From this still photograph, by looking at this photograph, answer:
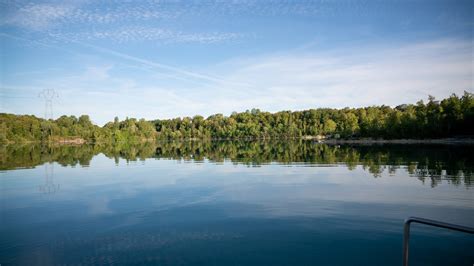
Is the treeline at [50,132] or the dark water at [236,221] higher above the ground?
the treeline at [50,132]

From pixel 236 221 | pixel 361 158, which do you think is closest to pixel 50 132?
pixel 361 158

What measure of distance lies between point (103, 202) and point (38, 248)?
7682mm

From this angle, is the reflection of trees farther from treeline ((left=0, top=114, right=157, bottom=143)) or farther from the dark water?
treeline ((left=0, top=114, right=157, bottom=143))

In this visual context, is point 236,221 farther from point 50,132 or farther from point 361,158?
point 50,132

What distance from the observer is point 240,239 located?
40.3ft

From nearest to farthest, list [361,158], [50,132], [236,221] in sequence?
[236,221] < [361,158] < [50,132]

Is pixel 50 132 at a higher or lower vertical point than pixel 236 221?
higher

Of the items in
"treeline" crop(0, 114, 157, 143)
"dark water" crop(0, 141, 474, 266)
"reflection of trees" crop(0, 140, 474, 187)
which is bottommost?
"dark water" crop(0, 141, 474, 266)

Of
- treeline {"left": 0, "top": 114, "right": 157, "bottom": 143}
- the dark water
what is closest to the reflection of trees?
the dark water

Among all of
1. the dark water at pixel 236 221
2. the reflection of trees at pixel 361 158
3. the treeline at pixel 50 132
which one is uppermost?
the treeline at pixel 50 132

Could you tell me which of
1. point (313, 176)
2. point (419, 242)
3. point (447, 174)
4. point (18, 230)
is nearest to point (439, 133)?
point (447, 174)

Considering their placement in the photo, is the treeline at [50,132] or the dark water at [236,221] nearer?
the dark water at [236,221]

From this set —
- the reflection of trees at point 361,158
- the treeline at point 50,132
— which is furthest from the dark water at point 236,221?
the treeline at point 50,132

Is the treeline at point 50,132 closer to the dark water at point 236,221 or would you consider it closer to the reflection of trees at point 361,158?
the reflection of trees at point 361,158
